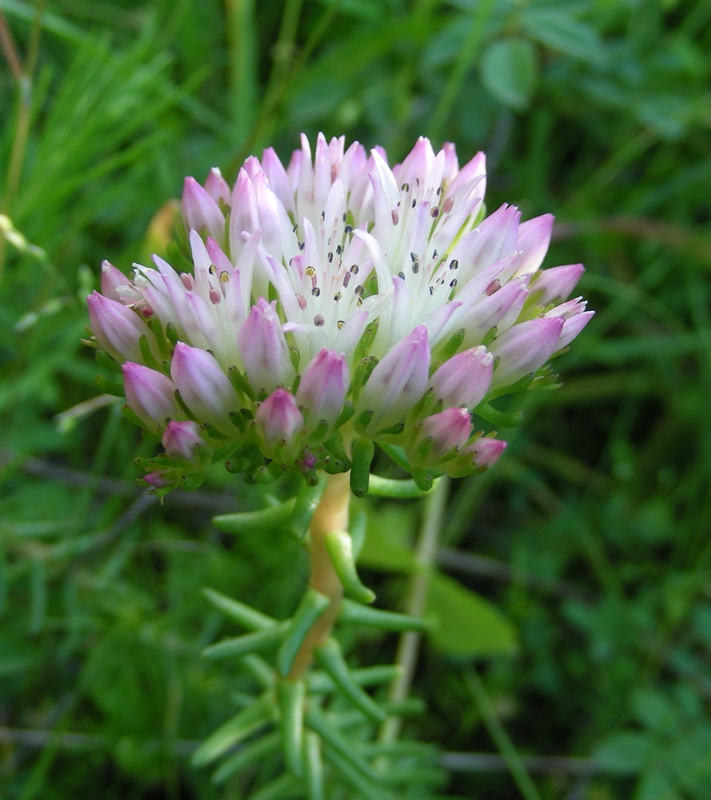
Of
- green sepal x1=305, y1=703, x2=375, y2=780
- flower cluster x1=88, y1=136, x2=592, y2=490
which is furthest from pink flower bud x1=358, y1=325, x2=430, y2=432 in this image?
green sepal x1=305, y1=703, x2=375, y2=780

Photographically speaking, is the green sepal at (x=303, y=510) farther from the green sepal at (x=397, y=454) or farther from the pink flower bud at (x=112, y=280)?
the pink flower bud at (x=112, y=280)

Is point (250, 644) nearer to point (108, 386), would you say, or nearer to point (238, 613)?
point (238, 613)

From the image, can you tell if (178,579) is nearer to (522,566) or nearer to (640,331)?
(522,566)

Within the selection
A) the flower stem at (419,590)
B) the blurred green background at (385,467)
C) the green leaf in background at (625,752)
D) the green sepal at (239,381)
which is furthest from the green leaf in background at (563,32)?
the green leaf in background at (625,752)

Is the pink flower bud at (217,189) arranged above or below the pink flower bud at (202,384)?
above

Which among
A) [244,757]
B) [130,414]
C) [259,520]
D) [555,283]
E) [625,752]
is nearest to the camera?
[130,414]

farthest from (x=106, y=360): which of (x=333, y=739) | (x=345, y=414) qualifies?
(x=333, y=739)
